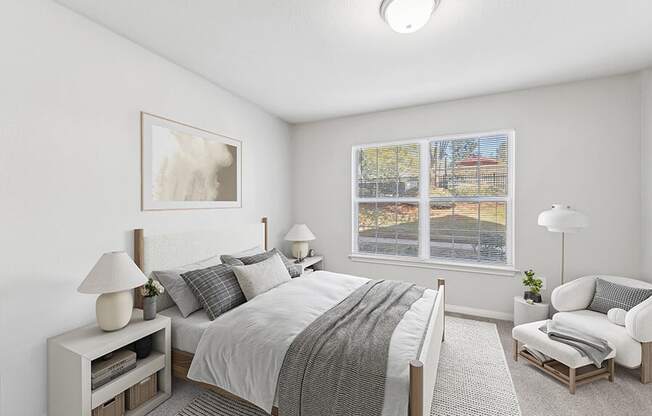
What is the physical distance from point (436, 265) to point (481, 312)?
708mm

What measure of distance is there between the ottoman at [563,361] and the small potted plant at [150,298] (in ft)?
9.39

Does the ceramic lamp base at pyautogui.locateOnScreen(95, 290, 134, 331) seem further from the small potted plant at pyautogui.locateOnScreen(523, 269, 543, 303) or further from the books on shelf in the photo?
the small potted plant at pyautogui.locateOnScreen(523, 269, 543, 303)

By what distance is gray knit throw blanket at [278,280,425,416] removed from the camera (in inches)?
54.0

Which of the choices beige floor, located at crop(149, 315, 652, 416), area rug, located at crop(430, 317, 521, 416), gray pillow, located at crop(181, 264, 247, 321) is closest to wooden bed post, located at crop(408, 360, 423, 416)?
area rug, located at crop(430, 317, 521, 416)

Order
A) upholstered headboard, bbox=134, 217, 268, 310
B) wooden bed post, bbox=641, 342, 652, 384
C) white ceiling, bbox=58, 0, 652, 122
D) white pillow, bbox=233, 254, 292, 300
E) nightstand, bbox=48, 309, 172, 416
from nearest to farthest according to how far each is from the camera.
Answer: nightstand, bbox=48, 309, 172, 416 < white ceiling, bbox=58, 0, 652, 122 < wooden bed post, bbox=641, 342, 652, 384 < upholstered headboard, bbox=134, 217, 268, 310 < white pillow, bbox=233, 254, 292, 300

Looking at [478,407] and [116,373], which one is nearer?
[116,373]

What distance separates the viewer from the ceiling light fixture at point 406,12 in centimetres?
165

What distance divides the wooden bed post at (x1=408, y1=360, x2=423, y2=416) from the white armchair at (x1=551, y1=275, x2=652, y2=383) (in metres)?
1.85

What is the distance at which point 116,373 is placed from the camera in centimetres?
171

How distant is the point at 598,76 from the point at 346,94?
2.47 m

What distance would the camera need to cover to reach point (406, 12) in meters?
1.71

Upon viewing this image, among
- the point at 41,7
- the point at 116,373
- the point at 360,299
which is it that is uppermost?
the point at 41,7

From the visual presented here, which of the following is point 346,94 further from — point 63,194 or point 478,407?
point 478,407

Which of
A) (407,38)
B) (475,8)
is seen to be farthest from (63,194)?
(475,8)
